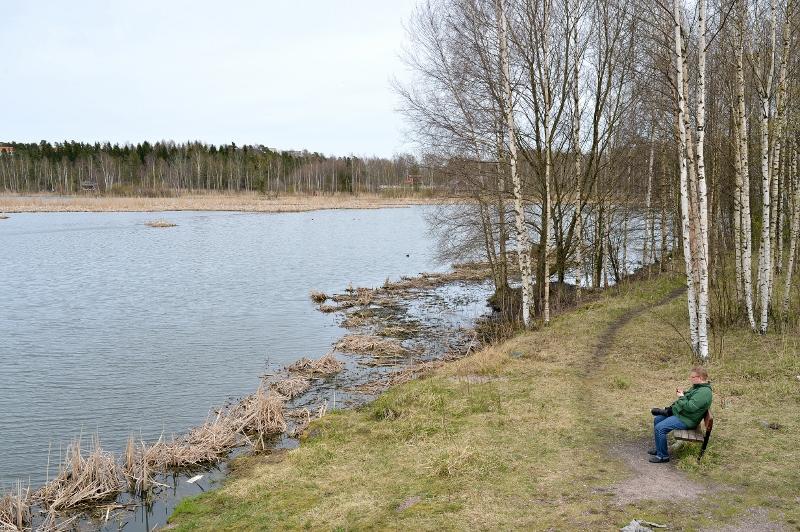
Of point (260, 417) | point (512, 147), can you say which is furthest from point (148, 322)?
point (512, 147)

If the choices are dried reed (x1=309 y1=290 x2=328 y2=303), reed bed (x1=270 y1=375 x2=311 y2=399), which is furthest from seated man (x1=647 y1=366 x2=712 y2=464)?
dried reed (x1=309 y1=290 x2=328 y2=303)

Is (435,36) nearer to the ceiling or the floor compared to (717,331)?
nearer to the ceiling

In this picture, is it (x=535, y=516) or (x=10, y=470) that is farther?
(x=10, y=470)

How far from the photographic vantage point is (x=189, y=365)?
16.6m

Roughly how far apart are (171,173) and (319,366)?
11052 cm

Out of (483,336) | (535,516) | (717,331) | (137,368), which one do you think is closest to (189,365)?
(137,368)

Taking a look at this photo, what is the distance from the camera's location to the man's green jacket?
8031 millimetres

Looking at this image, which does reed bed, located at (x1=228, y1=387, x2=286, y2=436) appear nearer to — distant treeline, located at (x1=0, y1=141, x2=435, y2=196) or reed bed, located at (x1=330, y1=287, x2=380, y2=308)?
reed bed, located at (x1=330, y1=287, x2=380, y2=308)

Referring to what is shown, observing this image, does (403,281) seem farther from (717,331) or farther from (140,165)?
(140,165)

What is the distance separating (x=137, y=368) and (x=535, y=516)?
12670 millimetres

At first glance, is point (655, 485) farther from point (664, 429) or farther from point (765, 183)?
point (765, 183)

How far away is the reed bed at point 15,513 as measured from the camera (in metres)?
8.40

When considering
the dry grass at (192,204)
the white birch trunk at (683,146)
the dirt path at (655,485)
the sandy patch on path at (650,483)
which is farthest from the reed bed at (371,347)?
the dry grass at (192,204)

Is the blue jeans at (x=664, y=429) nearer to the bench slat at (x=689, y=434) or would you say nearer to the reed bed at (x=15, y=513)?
the bench slat at (x=689, y=434)
